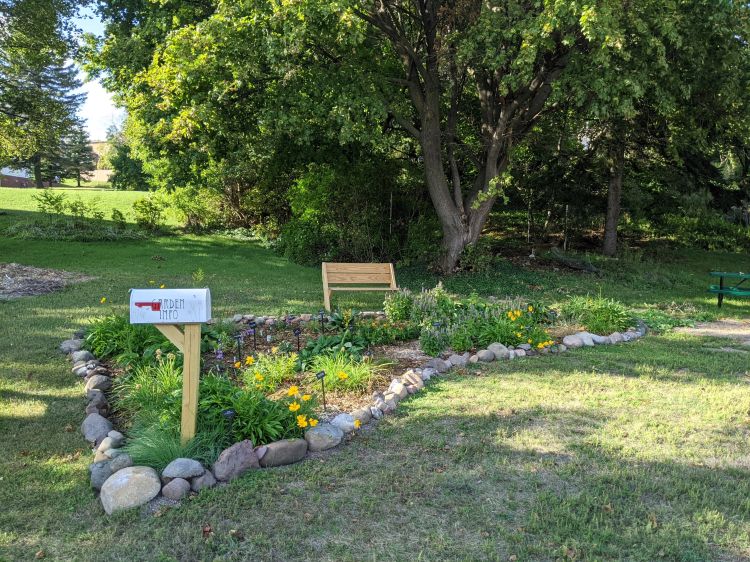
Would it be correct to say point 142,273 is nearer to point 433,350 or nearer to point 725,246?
point 433,350

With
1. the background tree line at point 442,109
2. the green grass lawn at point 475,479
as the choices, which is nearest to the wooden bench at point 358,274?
the background tree line at point 442,109

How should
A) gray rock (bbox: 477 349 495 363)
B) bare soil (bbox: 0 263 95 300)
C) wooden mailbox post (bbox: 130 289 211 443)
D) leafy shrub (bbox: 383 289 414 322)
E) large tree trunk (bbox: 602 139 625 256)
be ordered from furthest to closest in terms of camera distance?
large tree trunk (bbox: 602 139 625 256)
bare soil (bbox: 0 263 95 300)
leafy shrub (bbox: 383 289 414 322)
gray rock (bbox: 477 349 495 363)
wooden mailbox post (bbox: 130 289 211 443)

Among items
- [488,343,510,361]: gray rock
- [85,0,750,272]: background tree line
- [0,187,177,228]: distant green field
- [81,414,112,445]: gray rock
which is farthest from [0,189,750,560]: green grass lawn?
[0,187,177,228]: distant green field

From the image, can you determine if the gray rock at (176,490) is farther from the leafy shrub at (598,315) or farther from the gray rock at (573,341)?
the leafy shrub at (598,315)

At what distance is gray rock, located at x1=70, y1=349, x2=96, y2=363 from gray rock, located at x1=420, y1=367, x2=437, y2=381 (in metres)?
3.25

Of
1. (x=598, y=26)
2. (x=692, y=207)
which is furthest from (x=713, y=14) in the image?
(x=692, y=207)

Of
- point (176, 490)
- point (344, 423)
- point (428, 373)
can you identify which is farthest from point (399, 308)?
point (176, 490)

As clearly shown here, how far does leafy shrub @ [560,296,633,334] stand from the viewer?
6.91m

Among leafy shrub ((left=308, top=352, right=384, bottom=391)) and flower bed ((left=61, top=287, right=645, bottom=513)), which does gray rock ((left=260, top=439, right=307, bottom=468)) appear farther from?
leafy shrub ((left=308, top=352, right=384, bottom=391))

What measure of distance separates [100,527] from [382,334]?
3785mm

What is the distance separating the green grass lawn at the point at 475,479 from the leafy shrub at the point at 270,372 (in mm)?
1054

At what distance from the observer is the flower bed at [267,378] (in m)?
3.46

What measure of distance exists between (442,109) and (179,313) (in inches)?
426

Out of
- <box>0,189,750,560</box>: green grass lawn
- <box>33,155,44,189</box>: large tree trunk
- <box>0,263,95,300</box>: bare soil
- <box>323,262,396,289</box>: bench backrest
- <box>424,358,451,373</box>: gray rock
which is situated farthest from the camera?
<box>33,155,44,189</box>: large tree trunk
